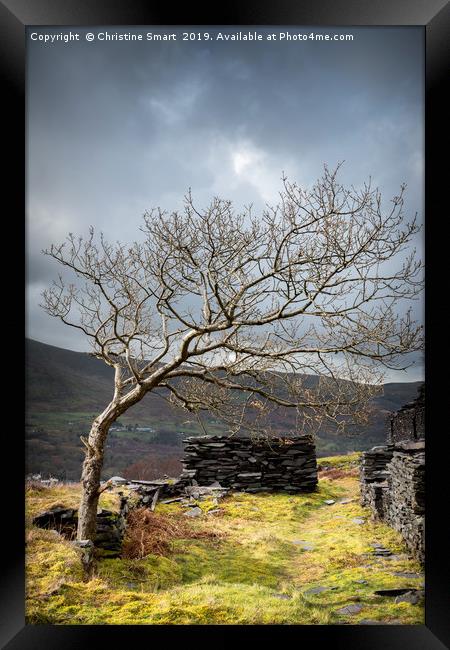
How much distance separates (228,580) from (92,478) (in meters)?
2.39

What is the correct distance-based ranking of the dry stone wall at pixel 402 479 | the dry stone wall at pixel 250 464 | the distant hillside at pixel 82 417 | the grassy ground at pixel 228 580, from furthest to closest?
the dry stone wall at pixel 250 464
the dry stone wall at pixel 402 479
the distant hillside at pixel 82 417
the grassy ground at pixel 228 580

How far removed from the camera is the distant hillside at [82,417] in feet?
19.1

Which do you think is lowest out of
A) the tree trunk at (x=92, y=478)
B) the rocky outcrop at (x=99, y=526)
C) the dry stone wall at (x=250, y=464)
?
the dry stone wall at (x=250, y=464)

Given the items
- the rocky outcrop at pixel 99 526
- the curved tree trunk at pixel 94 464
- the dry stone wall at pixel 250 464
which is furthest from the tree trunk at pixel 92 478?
the dry stone wall at pixel 250 464

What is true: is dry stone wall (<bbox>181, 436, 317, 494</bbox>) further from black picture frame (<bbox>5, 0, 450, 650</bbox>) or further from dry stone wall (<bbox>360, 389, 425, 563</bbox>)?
black picture frame (<bbox>5, 0, 450, 650</bbox>)

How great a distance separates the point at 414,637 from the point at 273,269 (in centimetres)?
476

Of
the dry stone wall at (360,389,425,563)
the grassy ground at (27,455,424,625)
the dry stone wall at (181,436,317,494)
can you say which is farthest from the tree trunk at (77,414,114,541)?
the dry stone wall at (181,436,317,494)

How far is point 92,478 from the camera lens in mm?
6348

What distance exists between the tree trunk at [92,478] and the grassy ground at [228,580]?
378mm
